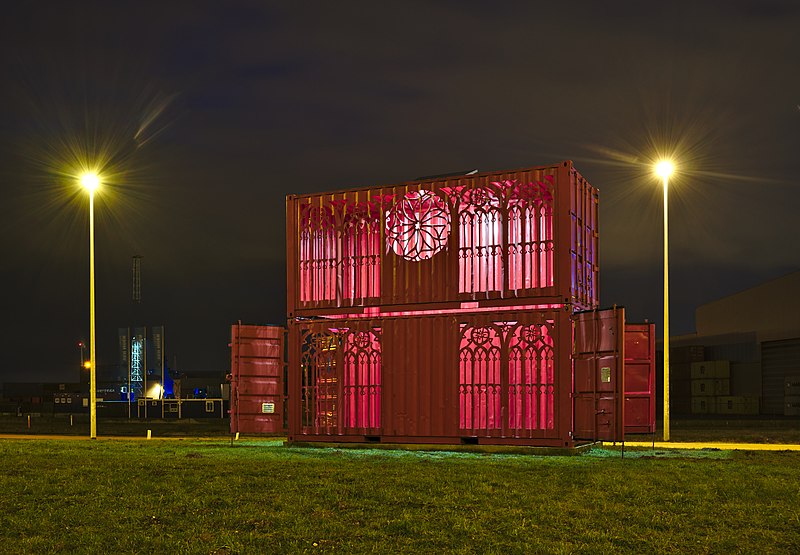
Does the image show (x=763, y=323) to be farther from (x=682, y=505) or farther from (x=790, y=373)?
(x=682, y=505)

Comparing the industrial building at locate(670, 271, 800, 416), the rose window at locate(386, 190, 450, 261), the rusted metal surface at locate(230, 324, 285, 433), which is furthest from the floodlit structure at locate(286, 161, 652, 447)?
the industrial building at locate(670, 271, 800, 416)

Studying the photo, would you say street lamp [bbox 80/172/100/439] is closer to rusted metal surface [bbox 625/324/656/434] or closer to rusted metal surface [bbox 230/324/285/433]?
rusted metal surface [bbox 230/324/285/433]

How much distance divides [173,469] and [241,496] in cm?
339

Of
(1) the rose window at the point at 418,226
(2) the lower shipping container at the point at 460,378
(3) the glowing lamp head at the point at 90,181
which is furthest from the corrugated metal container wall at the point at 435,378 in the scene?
(3) the glowing lamp head at the point at 90,181

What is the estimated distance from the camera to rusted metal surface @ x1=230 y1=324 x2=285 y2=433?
23.1 m

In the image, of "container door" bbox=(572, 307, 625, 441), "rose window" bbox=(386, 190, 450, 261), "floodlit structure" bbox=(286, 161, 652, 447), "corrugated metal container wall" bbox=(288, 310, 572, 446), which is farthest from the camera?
"rose window" bbox=(386, 190, 450, 261)

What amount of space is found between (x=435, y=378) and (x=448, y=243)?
10.4ft

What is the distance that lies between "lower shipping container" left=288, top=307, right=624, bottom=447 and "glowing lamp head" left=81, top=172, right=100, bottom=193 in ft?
43.6

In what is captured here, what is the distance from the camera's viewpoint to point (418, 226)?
71.8 feet

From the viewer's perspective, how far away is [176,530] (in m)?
10.5

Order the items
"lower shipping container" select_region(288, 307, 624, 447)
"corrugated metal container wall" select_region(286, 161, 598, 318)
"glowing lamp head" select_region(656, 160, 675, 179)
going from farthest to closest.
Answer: "glowing lamp head" select_region(656, 160, 675, 179) < "corrugated metal container wall" select_region(286, 161, 598, 318) < "lower shipping container" select_region(288, 307, 624, 447)

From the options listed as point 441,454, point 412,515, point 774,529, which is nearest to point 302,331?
point 441,454

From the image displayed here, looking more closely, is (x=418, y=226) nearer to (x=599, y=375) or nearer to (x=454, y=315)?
(x=454, y=315)

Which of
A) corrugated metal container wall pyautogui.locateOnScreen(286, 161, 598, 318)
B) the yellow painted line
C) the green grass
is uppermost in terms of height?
corrugated metal container wall pyautogui.locateOnScreen(286, 161, 598, 318)
